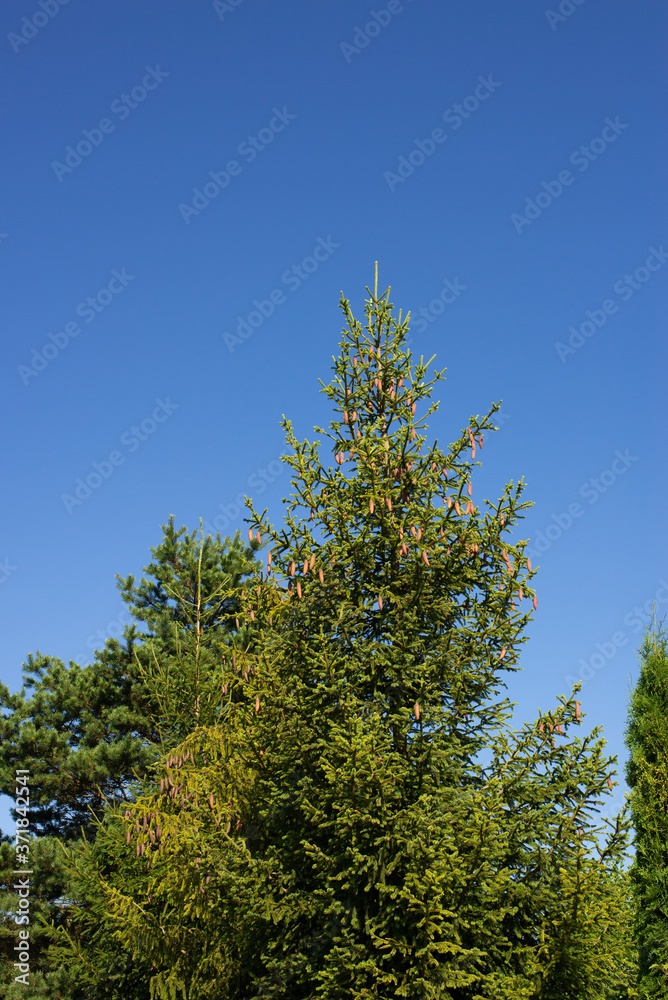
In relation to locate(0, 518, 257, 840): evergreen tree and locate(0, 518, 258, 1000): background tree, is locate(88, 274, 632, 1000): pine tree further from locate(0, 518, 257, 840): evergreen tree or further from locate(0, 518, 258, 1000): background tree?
locate(0, 518, 257, 840): evergreen tree

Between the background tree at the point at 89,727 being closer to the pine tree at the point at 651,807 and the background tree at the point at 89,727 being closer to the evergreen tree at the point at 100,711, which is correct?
the evergreen tree at the point at 100,711

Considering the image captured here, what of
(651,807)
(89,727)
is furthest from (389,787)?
(89,727)

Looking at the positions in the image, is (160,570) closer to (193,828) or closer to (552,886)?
(193,828)

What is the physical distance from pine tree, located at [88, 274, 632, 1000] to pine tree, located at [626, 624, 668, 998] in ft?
16.1

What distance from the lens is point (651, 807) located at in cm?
1296

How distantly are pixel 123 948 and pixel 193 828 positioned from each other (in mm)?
4660

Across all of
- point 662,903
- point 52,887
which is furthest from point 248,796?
point 52,887

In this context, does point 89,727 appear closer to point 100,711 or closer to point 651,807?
point 100,711

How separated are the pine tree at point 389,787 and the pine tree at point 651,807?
4897 mm

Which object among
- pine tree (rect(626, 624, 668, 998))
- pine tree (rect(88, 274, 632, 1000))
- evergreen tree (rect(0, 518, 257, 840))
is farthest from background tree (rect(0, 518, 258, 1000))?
A: pine tree (rect(626, 624, 668, 998))

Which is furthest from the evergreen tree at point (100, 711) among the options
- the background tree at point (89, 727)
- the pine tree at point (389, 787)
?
the pine tree at point (389, 787)

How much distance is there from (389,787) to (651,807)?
8.29 m

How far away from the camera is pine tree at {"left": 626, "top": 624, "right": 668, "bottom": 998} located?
40.0 feet

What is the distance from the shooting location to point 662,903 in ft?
40.5
